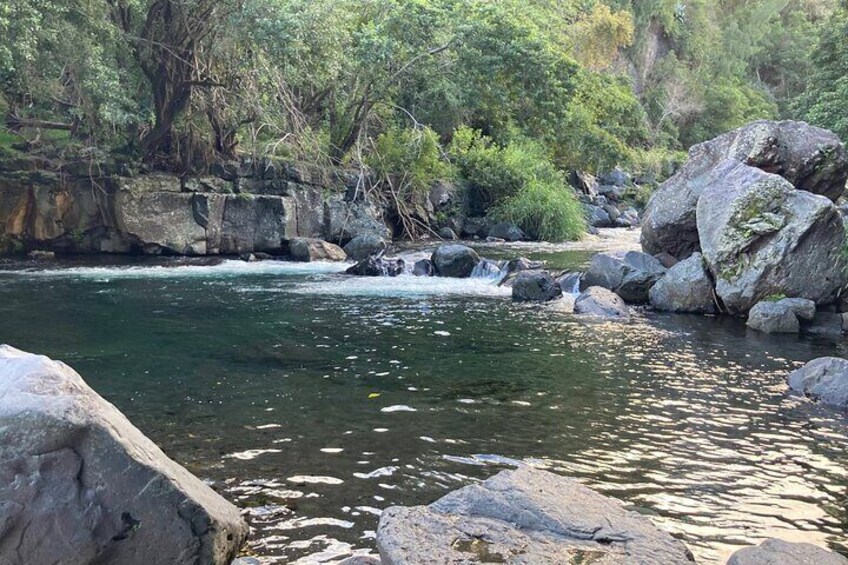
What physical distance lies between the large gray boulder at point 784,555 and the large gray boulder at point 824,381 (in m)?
4.27

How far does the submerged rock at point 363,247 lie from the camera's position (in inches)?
875

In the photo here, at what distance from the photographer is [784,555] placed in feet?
13.5

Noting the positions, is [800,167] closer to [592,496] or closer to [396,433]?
[396,433]

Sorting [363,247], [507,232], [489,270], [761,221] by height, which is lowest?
[489,270]

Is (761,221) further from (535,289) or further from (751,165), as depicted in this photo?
(535,289)

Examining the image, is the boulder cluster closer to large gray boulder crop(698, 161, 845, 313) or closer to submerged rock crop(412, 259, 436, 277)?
large gray boulder crop(698, 161, 845, 313)

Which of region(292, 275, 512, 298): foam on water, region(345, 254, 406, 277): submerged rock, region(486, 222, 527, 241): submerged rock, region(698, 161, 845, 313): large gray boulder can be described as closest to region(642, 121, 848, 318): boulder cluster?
region(698, 161, 845, 313): large gray boulder

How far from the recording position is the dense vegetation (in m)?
18.4

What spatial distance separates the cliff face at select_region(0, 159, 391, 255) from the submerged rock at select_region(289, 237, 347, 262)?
36.0 inches

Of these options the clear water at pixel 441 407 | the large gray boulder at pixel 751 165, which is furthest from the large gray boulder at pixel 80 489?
the large gray boulder at pixel 751 165

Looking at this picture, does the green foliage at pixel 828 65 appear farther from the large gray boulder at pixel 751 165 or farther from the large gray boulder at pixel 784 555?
→ the large gray boulder at pixel 784 555

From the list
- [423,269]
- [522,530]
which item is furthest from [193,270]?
[522,530]

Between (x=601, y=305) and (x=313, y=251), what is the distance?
10157 mm

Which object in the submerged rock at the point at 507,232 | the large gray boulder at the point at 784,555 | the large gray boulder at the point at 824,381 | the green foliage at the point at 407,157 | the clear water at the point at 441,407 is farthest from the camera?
the submerged rock at the point at 507,232
